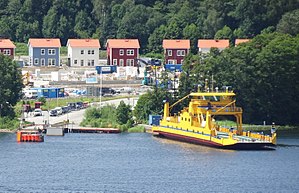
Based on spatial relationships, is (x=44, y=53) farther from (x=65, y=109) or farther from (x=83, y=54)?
(x=65, y=109)

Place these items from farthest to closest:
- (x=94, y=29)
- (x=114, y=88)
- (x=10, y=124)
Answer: (x=94, y=29), (x=114, y=88), (x=10, y=124)

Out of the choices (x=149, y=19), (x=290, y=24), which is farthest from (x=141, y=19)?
(x=290, y=24)

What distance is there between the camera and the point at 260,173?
88188mm

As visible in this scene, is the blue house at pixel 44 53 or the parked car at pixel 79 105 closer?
the parked car at pixel 79 105

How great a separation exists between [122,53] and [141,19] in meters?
7.01

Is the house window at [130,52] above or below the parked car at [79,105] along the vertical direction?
above

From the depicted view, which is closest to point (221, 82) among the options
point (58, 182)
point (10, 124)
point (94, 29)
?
point (10, 124)

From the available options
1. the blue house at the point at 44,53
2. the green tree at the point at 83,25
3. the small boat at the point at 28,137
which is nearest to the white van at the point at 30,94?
the small boat at the point at 28,137

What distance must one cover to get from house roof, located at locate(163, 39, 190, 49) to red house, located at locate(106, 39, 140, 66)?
2.72m

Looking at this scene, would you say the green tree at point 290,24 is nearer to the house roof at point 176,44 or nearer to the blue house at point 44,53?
the house roof at point 176,44

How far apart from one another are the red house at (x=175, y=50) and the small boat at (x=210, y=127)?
35965mm

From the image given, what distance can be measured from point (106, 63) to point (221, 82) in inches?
1314

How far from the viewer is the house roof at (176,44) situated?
14562 cm

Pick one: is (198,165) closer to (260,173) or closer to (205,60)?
(260,173)
